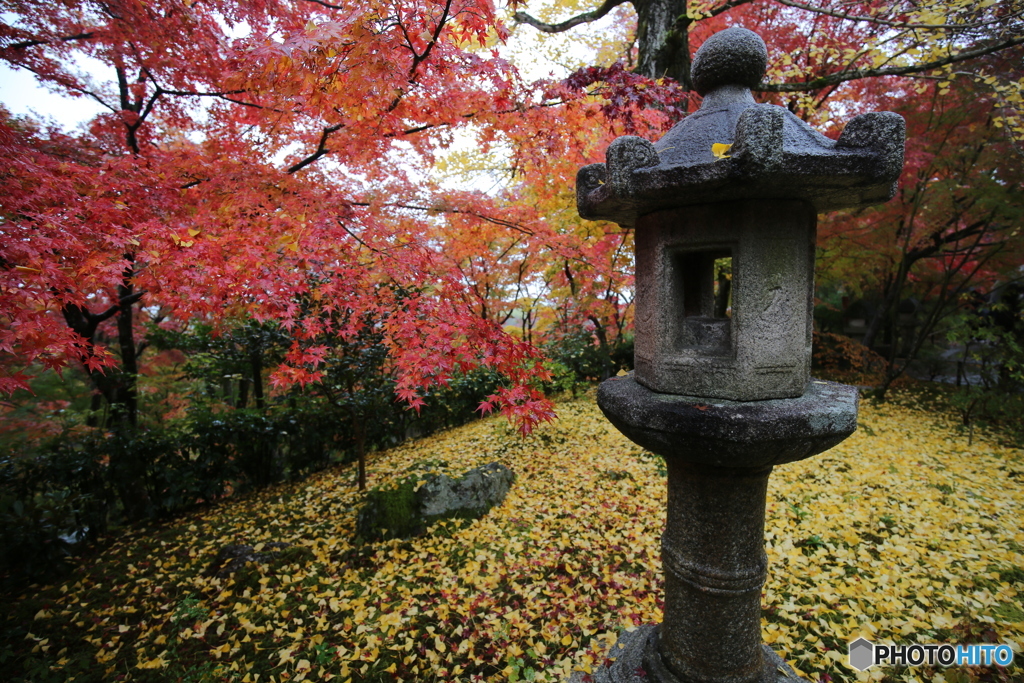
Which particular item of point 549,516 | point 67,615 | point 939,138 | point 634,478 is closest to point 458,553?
point 549,516

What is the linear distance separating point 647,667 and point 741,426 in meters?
1.97

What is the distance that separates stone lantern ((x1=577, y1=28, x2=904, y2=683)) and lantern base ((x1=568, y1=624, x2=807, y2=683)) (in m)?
0.01

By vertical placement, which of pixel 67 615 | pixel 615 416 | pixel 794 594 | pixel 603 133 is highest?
pixel 603 133

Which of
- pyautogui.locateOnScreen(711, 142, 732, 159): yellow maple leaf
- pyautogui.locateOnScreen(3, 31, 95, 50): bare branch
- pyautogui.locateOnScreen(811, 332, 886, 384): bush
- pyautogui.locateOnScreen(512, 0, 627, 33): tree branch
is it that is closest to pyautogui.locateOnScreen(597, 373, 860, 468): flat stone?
pyautogui.locateOnScreen(711, 142, 732, 159): yellow maple leaf

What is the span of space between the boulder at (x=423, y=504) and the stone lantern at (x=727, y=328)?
3.06 m

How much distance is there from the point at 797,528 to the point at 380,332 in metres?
6.17

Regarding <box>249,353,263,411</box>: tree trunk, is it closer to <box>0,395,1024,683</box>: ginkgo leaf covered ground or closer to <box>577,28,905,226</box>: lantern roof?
<box>0,395,1024,683</box>: ginkgo leaf covered ground

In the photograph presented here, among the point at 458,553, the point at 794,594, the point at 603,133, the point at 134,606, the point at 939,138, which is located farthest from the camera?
the point at 939,138

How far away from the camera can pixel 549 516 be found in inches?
218

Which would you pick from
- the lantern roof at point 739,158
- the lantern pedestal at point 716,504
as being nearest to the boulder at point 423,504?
the lantern pedestal at point 716,504

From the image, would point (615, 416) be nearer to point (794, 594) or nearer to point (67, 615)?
point (794, 594)

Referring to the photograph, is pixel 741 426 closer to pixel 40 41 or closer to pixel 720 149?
pixel 720 149

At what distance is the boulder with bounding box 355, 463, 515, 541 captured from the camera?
5.17 metres

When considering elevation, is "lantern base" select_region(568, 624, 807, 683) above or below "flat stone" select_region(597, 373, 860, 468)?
below
